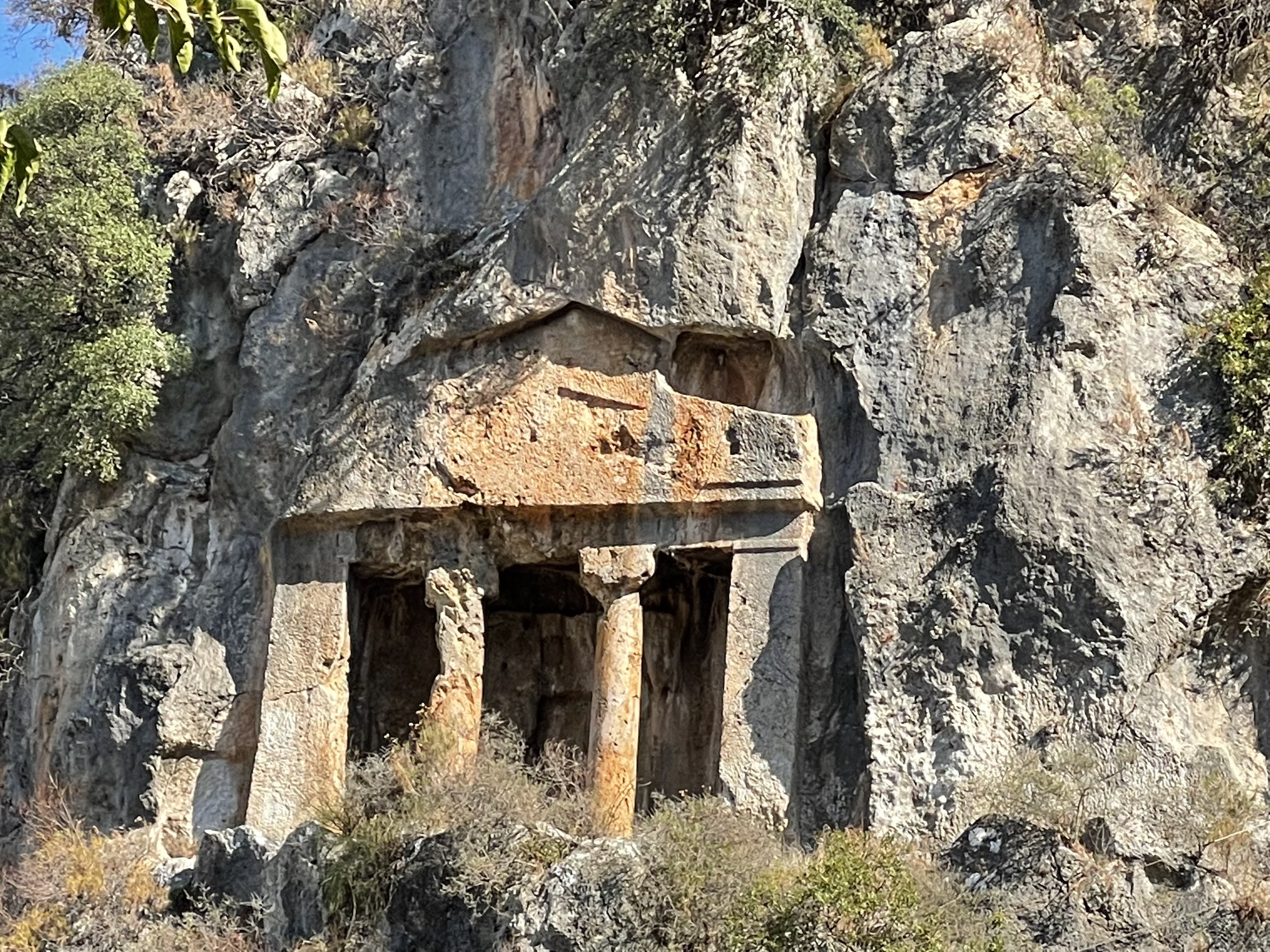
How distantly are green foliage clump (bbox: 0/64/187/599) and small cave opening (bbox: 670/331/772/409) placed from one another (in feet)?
Answer: 15.5

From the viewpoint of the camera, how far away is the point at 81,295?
60.0 ft

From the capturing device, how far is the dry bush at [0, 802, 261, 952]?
14.1 metres

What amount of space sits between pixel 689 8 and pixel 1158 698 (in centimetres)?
657

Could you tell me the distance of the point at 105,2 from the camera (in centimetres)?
668

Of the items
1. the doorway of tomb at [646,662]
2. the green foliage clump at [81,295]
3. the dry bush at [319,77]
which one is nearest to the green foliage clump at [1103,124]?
the doorway of tomb at [646,662]

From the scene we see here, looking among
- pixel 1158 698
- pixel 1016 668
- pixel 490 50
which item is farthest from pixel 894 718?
pixel 490 50

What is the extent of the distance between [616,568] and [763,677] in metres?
1.46

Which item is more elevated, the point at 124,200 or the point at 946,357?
the point at 124,200

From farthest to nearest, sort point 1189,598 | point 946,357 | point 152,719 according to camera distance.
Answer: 1. point 152,719
2. point 946,357
3. point 1189,598

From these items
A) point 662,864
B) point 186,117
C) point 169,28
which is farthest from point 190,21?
point 186,117

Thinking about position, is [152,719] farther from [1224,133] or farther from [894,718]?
[1224,133]

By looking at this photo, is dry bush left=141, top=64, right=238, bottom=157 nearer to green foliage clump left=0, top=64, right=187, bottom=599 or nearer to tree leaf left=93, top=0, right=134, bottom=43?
green foliage clump left=0, top=64, right=187, bottom=599

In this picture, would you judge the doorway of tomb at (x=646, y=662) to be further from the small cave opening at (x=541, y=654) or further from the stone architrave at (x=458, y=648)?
the stone architrave at (x=458, y=648)

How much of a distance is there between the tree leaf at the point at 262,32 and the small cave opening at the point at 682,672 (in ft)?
30.3
